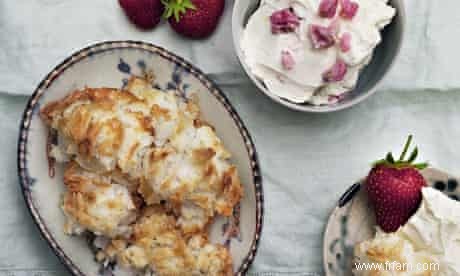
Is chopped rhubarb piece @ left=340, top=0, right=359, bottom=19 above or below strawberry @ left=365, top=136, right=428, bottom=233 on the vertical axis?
above

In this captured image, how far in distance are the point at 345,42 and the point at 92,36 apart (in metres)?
0.56

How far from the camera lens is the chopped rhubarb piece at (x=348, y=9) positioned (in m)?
1.39

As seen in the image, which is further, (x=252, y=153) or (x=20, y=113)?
(x=20, y=113)

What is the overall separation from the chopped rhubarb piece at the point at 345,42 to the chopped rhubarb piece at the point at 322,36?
0.06ft

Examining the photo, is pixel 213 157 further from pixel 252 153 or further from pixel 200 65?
pixel 200 65

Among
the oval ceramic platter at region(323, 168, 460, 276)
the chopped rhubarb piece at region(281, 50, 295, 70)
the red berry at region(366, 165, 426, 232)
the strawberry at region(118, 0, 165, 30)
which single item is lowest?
the oval ceramic platter at region(323, 168, 460, 276)

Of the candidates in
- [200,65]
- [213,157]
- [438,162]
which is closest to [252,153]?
[213,157]

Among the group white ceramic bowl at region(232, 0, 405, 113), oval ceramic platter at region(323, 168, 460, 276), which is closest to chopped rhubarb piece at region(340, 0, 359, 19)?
white ceramic bowl at region(232, 0, 405, 113)

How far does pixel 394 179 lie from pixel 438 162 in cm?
22

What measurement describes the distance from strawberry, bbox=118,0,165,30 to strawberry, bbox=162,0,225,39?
3cm

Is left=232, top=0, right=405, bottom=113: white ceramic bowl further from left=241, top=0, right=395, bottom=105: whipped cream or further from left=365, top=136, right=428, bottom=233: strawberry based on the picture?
left=365, top=136, right=428, bottom=233: strawberry

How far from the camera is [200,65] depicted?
1.59 m

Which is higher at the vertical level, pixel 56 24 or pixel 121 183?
pixel 56 24

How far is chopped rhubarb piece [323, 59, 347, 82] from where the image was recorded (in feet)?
4.65
